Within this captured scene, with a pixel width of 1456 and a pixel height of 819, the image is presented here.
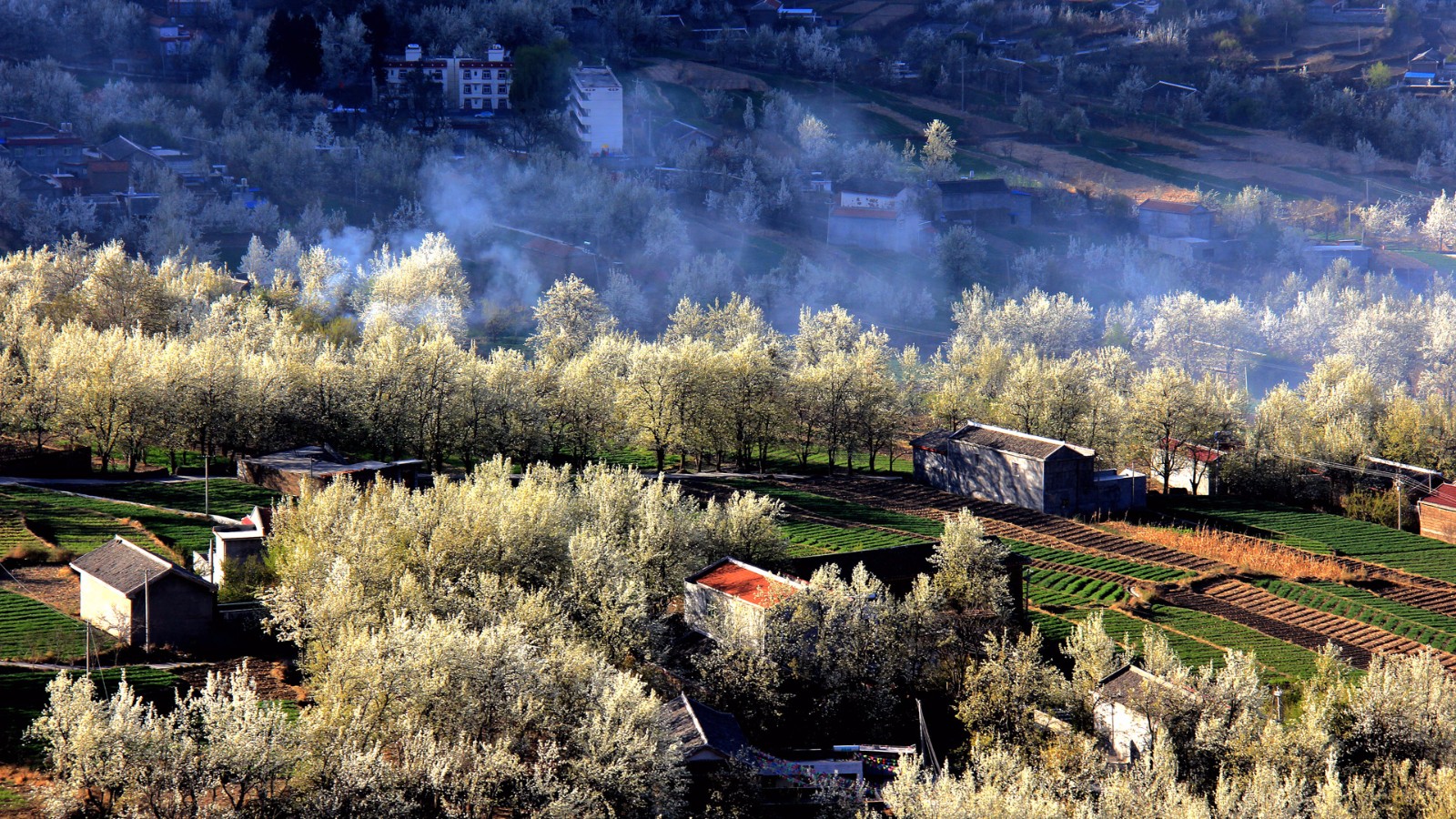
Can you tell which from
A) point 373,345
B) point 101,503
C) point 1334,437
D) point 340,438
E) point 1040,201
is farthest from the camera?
point 1040,201

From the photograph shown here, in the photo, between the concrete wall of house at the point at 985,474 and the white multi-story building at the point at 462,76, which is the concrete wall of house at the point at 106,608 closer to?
the concrete wall of house at the point at 985,474

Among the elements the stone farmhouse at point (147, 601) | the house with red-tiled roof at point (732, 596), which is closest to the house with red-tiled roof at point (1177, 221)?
the house with red-tiled roof at point (732, 596)

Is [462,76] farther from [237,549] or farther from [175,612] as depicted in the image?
[175,612]

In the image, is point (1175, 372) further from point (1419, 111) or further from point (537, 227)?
point (1419, 111)

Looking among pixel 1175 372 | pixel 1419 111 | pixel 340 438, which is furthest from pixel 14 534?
pixel 1419 111

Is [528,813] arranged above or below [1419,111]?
below

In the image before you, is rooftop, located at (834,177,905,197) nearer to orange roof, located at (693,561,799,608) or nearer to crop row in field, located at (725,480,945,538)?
crop row in field, located at (725,480,945,538)
